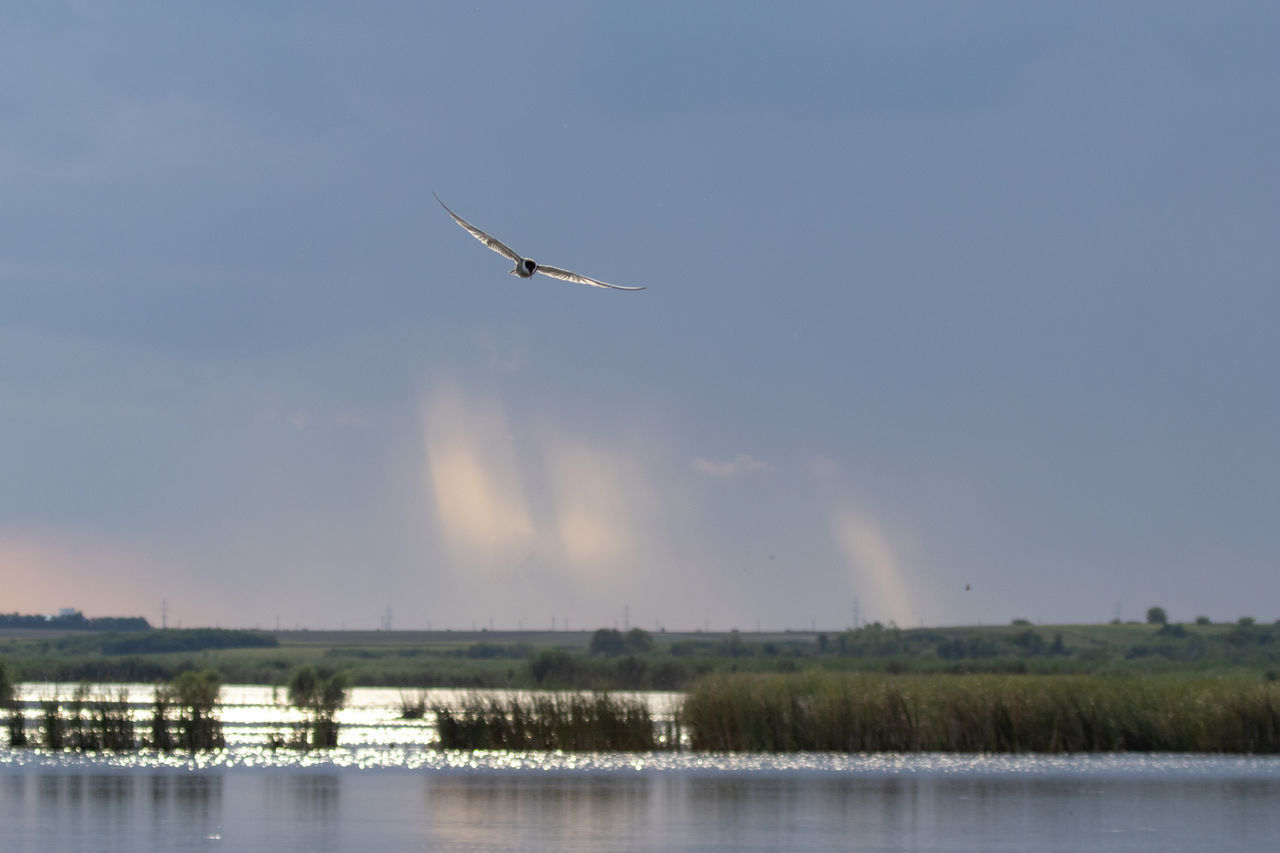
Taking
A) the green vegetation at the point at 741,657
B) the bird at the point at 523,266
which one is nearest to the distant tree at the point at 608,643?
the green vegetation at the point at 741,657

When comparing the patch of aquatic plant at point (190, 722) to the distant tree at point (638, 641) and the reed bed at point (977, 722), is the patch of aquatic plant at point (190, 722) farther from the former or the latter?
the distant tree at point (638, 641)

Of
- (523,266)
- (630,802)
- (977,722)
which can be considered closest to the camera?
(523,266)

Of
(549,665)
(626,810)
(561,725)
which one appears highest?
(549,665)

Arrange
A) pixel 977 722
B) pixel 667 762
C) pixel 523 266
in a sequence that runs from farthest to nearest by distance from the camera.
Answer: pixel 977 722 < pixel 667 762 < pixel 523 266

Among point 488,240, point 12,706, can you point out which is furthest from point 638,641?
point 488,240

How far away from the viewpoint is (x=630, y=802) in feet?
102

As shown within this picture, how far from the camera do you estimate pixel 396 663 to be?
153500 mm

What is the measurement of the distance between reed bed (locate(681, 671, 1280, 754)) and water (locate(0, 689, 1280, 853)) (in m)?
0.73

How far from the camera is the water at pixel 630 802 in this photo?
2581 centimetres

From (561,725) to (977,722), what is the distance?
32.0 feet

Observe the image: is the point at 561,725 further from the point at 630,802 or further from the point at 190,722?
the point at 630,802

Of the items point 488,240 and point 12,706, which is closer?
point 488,240

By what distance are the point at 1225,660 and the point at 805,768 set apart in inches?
3063

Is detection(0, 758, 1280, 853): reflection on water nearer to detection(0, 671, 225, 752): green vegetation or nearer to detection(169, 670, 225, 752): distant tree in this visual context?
detection(0, 671, 225, 752): green vegetation
